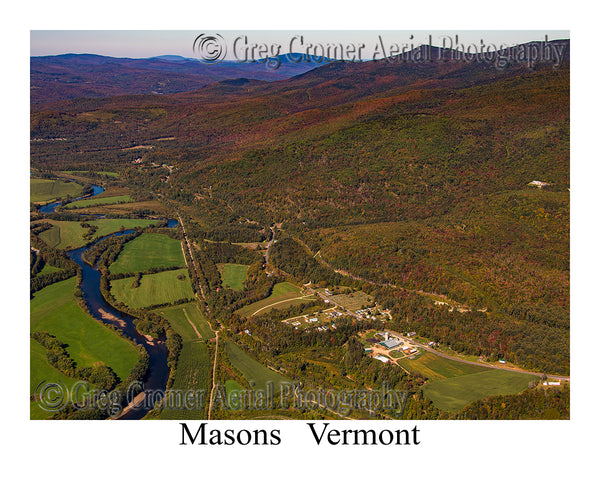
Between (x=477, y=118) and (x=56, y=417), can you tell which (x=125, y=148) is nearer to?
(x=477, y=118)

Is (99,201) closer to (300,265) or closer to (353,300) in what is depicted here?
(300,265)

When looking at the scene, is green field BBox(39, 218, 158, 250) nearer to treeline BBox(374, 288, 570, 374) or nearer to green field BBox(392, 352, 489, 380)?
treeline BBox(374, 288, 570, 374)

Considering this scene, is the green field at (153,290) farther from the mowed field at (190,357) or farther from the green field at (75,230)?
the green field at (75,230)

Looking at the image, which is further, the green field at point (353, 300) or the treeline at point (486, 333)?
the green field at point (353, 300)

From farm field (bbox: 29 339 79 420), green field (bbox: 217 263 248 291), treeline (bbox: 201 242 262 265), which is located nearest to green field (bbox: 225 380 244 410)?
farm field (bbox: 29 339 79 420)

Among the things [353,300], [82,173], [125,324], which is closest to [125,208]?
[82,173]

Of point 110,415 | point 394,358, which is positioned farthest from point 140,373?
point 394,358

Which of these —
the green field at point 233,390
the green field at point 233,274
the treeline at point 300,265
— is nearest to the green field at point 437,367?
the green field at point 233,390
